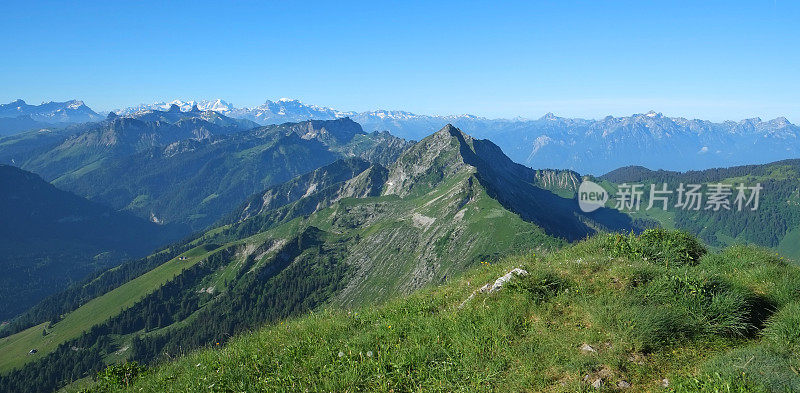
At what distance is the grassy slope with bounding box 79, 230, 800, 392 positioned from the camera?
26.6ft

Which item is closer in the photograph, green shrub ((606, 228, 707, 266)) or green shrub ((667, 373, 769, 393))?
green shrub ((667, 373, 769, 393))

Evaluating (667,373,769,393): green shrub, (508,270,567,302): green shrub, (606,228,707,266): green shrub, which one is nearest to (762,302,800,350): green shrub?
(667,373,769,393): green shrub

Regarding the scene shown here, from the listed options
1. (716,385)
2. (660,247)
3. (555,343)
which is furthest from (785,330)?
(660,247)

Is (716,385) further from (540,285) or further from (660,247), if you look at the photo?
(660,247)

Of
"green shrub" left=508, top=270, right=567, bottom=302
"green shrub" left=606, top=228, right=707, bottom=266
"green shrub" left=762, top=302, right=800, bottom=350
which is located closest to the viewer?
"green shrub" left=762, top=302, right=800, bottom=350

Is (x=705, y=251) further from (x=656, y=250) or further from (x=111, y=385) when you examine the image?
(x=111, y=385)

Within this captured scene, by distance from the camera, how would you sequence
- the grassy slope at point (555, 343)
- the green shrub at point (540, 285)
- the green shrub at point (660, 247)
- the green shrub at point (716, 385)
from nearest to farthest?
the green shrub at point (716, 385) → the grassy slope at point (555, 343) → the green shrub at point (540, 285) → the green shrub at point (660, 247)

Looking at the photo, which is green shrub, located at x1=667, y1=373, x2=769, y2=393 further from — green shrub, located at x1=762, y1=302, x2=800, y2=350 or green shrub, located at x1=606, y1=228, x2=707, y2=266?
green shrub, located at x1=606, y1=228, x2=707, y2=266

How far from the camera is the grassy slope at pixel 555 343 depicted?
811 cm

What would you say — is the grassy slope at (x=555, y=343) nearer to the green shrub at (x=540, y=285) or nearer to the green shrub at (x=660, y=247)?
the green shrub at (x=540, y=285)

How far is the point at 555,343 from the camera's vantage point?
919cm

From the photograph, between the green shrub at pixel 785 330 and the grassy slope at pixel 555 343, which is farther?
the green shrub at pixel 785 330

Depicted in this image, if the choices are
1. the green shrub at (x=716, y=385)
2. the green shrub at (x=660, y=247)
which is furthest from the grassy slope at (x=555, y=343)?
the green shrub at (x=660, y=247)

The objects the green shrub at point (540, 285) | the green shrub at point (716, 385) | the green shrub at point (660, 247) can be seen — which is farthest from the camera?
the green shrub at point (660, 247)
